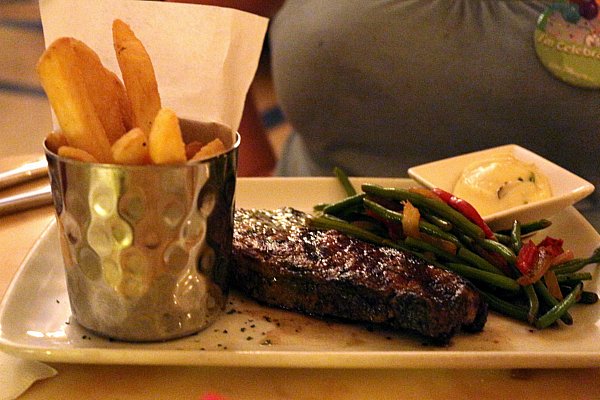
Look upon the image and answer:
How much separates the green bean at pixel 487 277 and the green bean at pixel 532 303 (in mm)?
23

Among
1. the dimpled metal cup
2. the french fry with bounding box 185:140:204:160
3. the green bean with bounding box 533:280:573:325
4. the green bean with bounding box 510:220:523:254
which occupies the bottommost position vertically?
the green bean with bounding box 533:280:573:325

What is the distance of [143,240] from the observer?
1.06 metres

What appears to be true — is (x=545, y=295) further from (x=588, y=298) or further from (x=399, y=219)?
(x=399, y=219)

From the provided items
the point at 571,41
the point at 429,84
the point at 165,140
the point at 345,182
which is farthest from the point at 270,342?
the point at 571,41

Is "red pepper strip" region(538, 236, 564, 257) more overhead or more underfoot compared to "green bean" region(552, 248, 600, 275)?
more overhead

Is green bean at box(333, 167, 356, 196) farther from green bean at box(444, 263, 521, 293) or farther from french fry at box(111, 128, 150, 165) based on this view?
french fry at box(111, 128, 150, 165)

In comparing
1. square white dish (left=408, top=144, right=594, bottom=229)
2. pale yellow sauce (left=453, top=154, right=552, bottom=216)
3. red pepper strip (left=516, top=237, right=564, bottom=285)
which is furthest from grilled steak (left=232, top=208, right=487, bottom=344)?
pale yellow sauce (left=453, top=154, right=552, bottom=216)

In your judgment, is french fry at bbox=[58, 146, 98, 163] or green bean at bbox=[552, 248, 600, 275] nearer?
french fry at bbox=[58, 146, 98, 163]

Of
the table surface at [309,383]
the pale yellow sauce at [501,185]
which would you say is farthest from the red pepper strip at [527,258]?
→ the pale yellow sauce at [501,185]

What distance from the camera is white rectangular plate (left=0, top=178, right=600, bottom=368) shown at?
104 centimetres

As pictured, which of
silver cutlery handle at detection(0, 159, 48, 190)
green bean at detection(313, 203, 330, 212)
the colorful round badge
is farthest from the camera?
the colorful round badge

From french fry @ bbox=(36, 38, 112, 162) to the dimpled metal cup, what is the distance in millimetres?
44

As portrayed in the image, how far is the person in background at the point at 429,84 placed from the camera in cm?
200

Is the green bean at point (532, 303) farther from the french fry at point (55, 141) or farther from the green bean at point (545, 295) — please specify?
the french fry at point (55, 141)
